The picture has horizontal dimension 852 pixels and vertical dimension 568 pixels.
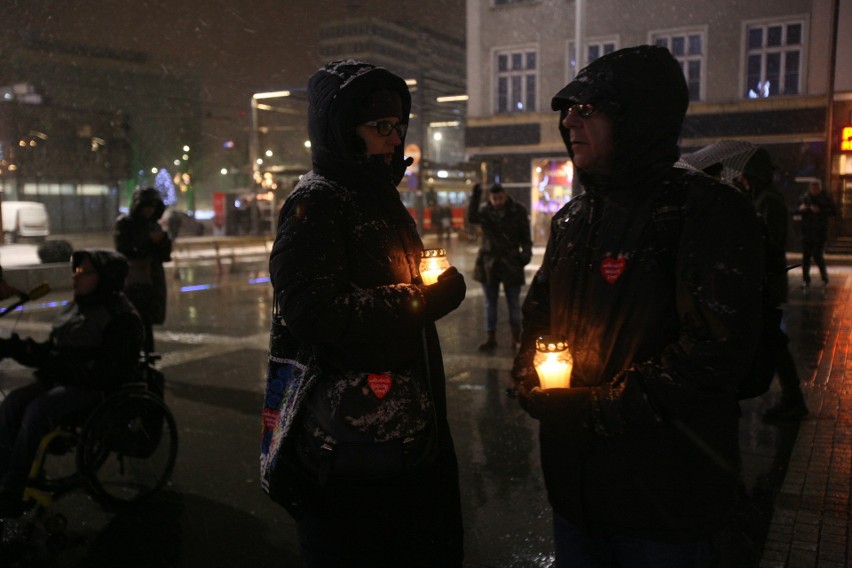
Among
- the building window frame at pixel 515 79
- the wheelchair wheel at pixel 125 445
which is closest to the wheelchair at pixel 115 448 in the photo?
the wheelchair wheel at pixel 125 445

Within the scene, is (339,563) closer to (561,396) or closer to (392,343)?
(392,343)

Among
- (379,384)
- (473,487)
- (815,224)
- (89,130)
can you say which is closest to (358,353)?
(379,384)

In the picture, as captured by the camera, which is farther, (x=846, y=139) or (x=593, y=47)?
(x=593, y=47)

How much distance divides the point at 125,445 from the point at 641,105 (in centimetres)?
372

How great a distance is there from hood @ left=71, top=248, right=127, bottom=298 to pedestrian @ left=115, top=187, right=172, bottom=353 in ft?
7.99

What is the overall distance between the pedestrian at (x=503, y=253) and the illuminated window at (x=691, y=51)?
18.6 meters

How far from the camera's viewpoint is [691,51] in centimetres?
2450

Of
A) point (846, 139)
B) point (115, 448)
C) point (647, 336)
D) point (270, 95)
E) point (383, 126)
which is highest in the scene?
point (270, 95)

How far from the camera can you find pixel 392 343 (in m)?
2.07

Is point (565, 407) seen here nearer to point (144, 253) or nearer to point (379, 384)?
point (379, 384)

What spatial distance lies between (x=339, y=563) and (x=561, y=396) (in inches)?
32.6

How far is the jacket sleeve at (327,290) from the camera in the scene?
1.97m

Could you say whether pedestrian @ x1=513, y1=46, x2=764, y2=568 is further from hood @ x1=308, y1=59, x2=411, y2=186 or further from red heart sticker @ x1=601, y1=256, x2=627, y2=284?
hood @ x1=308, y1=59, x2=411, y2=186

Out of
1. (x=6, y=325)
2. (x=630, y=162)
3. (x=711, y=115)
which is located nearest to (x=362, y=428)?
(x=630, y=162)
